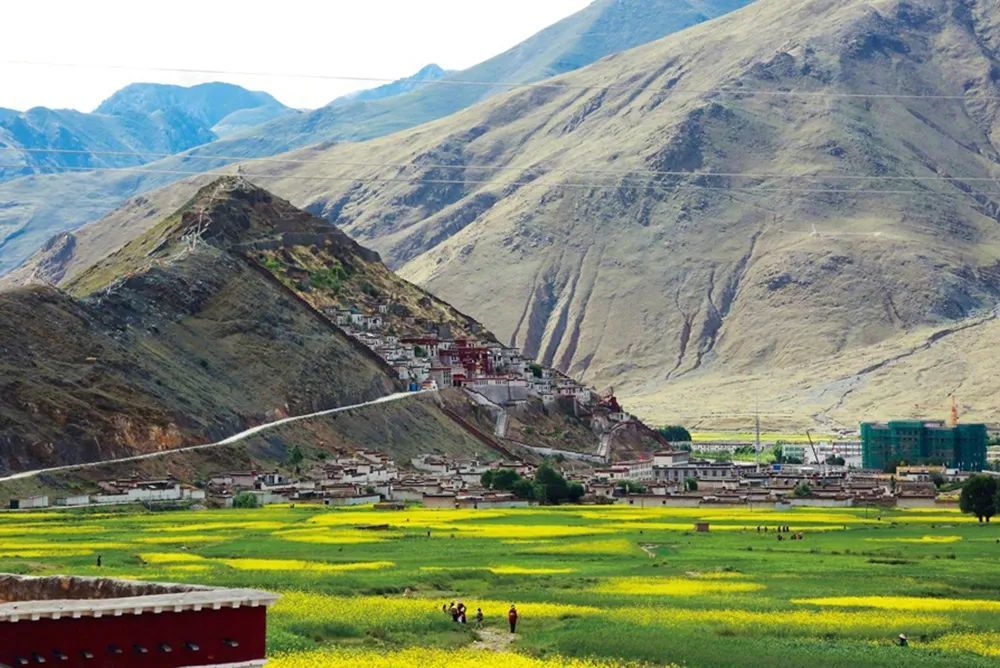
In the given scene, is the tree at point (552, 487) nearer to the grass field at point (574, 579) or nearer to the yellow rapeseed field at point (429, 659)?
the grass field at point (574, 579)

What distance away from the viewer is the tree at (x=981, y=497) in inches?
3846

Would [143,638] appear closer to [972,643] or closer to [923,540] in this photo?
[972,643]

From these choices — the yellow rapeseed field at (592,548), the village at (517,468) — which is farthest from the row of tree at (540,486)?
the yellow rapeseed field at (592,548)

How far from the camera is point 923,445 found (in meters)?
179

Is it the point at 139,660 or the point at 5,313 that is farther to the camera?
the point at 5,313

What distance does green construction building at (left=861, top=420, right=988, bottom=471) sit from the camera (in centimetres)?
17425

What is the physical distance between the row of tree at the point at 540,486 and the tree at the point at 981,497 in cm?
2641

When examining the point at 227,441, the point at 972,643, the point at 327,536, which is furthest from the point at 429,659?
the point at 227,441

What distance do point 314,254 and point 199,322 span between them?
40.0 m

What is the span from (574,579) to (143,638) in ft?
116

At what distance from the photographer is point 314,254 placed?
7141 inches

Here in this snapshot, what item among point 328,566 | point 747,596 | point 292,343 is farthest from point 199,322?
point 747,596

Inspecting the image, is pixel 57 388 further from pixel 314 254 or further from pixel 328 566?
pixel 314 254

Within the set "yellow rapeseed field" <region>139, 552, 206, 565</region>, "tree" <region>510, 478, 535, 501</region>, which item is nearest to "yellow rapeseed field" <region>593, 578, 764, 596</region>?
"yellow rapeseed field" <region>139, 552, 206, 565</region>
